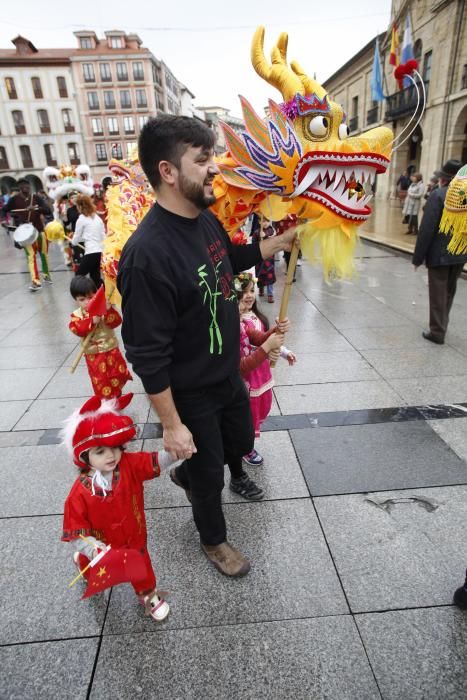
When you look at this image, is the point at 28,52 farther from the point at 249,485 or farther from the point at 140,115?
the point at 249,485

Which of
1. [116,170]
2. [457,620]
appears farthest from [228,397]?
[116,170]

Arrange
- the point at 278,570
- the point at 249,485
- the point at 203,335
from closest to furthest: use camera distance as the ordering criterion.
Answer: the point at 203,335 < the point at 278,570 < the point at 249,485

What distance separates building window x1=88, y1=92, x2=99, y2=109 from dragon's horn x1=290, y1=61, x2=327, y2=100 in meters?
54.8

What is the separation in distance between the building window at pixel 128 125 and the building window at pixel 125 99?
1.23 m

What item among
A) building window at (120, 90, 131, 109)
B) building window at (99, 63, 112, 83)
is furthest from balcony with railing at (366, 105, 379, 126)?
building window at (99, 63, 112, 83)

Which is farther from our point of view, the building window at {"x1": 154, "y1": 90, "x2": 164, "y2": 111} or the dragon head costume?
the building window at {"x1": 154, "y1": 90, "x2": 164, "y2": 111}

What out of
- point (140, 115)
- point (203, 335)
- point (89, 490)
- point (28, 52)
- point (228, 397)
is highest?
point (28, 52)

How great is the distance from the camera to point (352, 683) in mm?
1677

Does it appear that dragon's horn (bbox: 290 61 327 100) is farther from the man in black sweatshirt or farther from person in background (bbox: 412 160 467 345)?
person in background (bbox: 412 160 467 345)

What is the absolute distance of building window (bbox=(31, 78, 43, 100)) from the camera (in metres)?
44.8

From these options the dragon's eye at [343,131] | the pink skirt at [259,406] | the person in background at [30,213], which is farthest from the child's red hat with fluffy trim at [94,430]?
the person in background at [30,213]

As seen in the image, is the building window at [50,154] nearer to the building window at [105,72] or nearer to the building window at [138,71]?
the building window at [105,72]

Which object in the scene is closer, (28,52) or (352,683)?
(352,683)

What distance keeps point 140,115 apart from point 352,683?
57.0m
